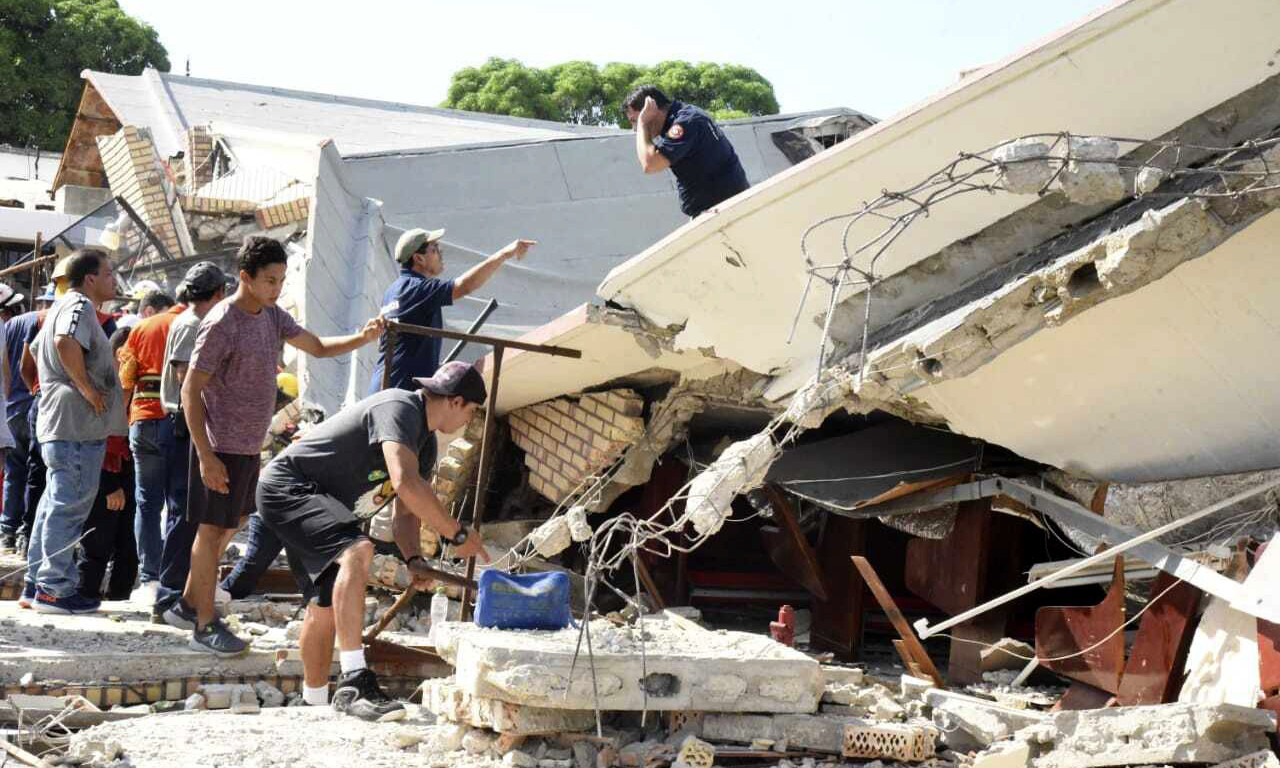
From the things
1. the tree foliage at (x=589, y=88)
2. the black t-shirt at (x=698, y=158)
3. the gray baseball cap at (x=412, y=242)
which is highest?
the tree foliage at (x=589, y=88)

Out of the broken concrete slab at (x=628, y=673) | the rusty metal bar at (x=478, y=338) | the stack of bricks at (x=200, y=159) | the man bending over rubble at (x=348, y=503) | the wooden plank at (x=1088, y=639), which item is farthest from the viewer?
the stack of bricks at (x=200, y=159)

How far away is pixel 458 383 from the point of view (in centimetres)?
516

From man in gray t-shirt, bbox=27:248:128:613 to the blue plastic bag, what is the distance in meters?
2.23

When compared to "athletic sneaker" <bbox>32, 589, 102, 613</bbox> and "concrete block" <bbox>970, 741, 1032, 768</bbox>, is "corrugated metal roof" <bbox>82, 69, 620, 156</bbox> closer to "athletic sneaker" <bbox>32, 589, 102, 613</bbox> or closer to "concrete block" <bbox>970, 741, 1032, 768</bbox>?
"athletic sneaker" <bbox>32, 589, 102, 613</bbox>

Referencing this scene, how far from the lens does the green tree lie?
110 feet

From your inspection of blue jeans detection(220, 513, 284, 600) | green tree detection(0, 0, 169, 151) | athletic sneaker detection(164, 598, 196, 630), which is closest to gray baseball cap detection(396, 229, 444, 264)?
blue jeans detection(220, 513, 284, 600)

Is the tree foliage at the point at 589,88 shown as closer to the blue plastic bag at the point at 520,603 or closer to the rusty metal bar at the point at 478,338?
the rusty metal bar at the point at 478,338

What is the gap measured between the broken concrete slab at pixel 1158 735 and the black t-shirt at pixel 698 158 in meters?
3.13

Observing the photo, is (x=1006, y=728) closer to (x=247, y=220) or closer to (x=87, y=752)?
(x=87, y=752)

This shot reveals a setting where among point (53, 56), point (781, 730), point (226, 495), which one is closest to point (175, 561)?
point (226, 495)

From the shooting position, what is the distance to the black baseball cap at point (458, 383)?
5.16 meters

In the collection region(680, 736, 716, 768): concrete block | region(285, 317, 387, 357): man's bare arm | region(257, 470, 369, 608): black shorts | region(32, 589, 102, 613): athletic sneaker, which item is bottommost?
region(680, 736, 716, 768): concrete block

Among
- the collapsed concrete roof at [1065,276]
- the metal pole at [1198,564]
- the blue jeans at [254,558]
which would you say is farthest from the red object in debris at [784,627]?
the blue jeans at [254,558]

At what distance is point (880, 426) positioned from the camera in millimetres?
7594
